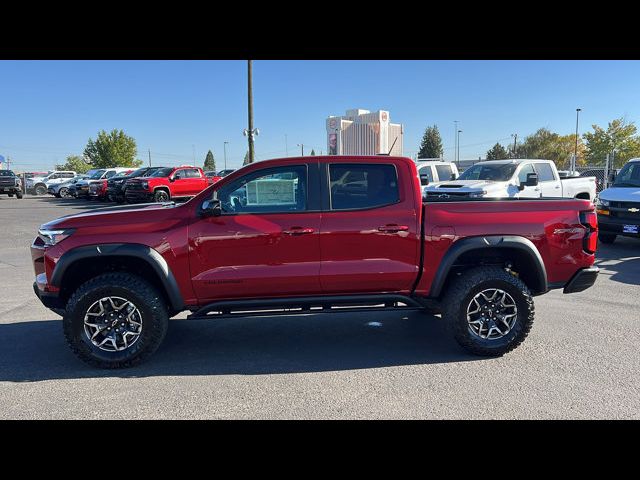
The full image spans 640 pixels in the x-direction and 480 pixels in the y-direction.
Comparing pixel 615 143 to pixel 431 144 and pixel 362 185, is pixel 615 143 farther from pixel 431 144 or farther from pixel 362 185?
pixel 362 185

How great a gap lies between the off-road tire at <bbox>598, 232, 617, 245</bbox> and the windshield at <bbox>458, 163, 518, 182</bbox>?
245cm

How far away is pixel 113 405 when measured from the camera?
3.54 m

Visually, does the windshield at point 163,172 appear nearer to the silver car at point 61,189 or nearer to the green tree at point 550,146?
the silver car at point 61,189

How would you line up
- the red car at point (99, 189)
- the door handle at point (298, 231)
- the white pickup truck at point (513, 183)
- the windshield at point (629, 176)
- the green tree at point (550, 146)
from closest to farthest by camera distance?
the door handle at point (298, 231) → the windshield at point (629, 176) → the white pickup truck at point (513, 183) → the red car at point (99, 189) → the green tree at point (550, 146)

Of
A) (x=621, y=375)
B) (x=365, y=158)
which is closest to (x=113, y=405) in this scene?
(x=365, y=158)

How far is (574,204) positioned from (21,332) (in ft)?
19.8

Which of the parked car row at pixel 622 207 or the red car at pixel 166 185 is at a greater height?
the red car at pixel 166 185

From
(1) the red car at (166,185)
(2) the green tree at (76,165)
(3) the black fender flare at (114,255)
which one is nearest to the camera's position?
(3) the black fender flare at (114,255)

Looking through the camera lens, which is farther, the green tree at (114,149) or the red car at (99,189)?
the green tree at (114,149)

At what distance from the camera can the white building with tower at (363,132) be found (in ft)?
140

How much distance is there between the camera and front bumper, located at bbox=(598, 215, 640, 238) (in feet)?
Answer: 31.3

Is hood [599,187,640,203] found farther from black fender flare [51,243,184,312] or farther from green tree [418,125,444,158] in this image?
green tree [418,125,444,158]

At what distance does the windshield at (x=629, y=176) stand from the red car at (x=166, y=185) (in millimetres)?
16376

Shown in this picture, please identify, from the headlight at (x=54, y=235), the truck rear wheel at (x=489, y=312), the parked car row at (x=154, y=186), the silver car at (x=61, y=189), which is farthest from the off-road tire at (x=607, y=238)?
the silver car at (x=61, y=189)
